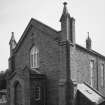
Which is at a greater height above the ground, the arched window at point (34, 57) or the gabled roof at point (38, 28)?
the gabled roof at point (38, 28)

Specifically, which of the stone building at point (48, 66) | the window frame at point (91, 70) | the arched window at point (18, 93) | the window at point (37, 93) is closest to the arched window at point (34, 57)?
the stone building at point (48, 66)

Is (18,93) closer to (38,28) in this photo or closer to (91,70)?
(38,28)

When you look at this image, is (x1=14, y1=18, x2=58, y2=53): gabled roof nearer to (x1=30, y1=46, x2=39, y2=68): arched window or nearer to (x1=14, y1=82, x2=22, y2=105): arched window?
(x1=30, y1=46, x2=39, y2=68): arched window

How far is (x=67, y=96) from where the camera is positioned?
17.7 metres

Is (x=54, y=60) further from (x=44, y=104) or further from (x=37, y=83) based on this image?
Result: (x=44, y=104)

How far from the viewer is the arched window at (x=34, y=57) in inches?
869

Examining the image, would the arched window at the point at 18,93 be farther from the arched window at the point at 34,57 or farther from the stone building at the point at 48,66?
the arched window at the point at 34,57

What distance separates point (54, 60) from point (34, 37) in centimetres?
452

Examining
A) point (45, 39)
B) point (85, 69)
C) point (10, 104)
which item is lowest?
point (10, 104)

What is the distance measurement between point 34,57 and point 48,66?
2.96m

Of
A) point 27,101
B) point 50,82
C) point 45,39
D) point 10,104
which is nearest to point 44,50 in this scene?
point 45,39

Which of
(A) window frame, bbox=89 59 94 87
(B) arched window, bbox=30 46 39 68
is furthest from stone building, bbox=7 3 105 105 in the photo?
(A) window frame, bbox=89 59 94 87

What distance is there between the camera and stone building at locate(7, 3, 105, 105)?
59.6 feet

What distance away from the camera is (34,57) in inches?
885
